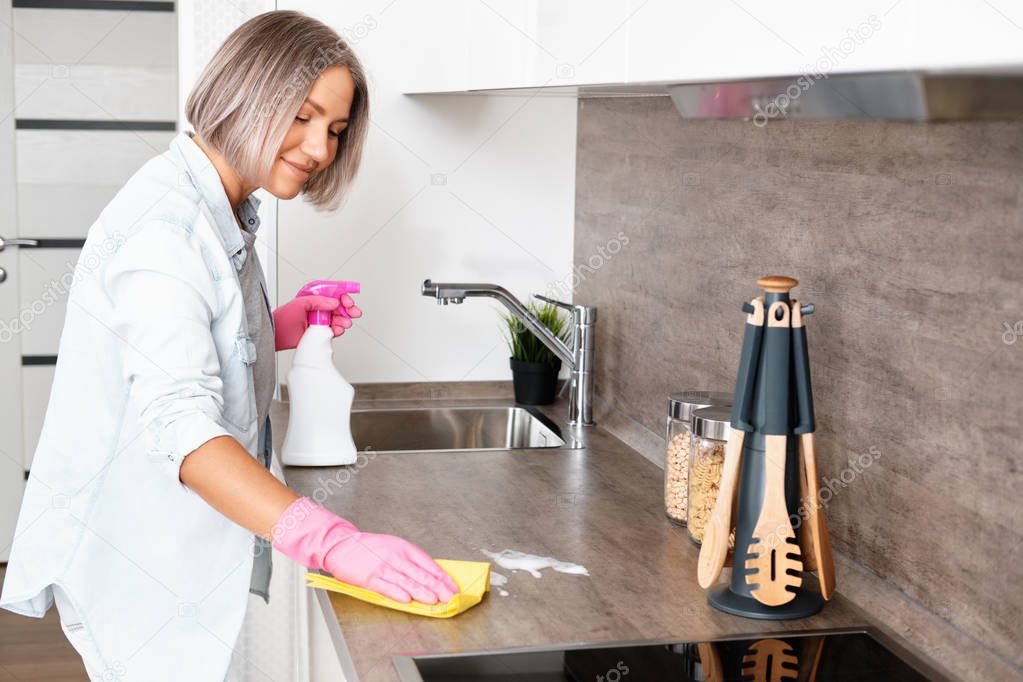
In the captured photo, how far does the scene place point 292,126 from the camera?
142 centimetres

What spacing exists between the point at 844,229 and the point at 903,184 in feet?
0.44

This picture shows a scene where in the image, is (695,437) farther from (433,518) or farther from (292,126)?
(292,126)

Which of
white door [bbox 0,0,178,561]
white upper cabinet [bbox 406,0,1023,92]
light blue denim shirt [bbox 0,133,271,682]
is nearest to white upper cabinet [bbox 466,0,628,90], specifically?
white upper cabinet [bbox 406,0,1023,92]

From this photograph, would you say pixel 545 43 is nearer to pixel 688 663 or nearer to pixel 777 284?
pixel 777 284

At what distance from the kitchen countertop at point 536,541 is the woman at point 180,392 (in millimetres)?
70

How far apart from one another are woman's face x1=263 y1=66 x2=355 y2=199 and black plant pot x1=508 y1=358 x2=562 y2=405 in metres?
0.98

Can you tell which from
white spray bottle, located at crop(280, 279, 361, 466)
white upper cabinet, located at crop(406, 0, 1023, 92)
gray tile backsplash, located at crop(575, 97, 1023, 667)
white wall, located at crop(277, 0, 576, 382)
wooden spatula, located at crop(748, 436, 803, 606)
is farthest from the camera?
white wall, located at crop(277, 0, 576, 382)

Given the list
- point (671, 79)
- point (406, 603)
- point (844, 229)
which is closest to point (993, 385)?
point (844, 229)

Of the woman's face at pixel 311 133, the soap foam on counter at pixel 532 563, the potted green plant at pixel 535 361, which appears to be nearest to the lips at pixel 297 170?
the woman's face at pixel 311 133

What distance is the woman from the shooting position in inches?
48.0

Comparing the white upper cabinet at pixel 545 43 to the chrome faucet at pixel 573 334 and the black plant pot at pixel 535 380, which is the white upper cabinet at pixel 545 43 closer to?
the chrome faucet at pixel 573 334

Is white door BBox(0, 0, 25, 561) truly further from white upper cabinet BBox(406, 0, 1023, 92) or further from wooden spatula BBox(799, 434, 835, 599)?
wooden spatula BBox(799, 434, 835, 599)

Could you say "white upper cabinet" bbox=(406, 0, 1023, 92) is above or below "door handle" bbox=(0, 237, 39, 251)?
above

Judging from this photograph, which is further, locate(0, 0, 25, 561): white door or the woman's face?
locate(0, 0, 25, 561): white door
